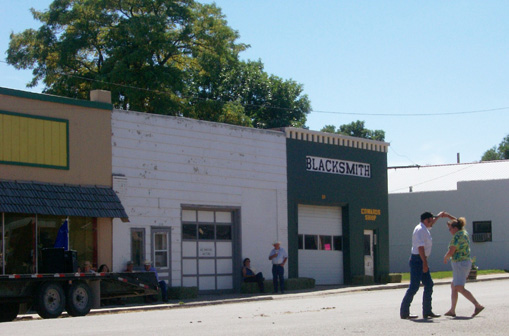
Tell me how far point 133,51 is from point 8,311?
917 inches

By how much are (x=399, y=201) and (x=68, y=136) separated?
1124 inches

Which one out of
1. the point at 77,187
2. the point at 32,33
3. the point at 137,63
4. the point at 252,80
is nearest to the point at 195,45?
the point at 137,63

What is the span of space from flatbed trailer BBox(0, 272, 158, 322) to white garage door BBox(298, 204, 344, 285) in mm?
12822

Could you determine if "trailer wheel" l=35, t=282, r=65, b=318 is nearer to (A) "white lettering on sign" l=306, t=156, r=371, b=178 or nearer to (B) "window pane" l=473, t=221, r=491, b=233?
(A) "white lettering on sign" l=306, t=156, r=371, b=178

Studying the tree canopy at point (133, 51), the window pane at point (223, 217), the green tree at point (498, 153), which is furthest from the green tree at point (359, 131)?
the window pane at point (223, 217)

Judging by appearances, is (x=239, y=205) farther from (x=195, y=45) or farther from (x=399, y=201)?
(x=399, y=201)

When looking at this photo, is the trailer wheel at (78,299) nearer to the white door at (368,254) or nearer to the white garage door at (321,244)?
the white garage door at (321,244)

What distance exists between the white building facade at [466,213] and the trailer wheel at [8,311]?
31201 mm

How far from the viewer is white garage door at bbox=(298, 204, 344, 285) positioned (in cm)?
3150

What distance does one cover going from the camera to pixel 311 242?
104 feet

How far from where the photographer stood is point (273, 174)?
29953 mm

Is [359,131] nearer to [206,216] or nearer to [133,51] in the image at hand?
[133,51]

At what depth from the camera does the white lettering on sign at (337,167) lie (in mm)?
31578

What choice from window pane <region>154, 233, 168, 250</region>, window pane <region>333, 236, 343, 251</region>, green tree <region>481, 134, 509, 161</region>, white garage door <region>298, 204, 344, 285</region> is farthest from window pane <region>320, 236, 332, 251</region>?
green tree <region>481, 134, 509, 161</region>
